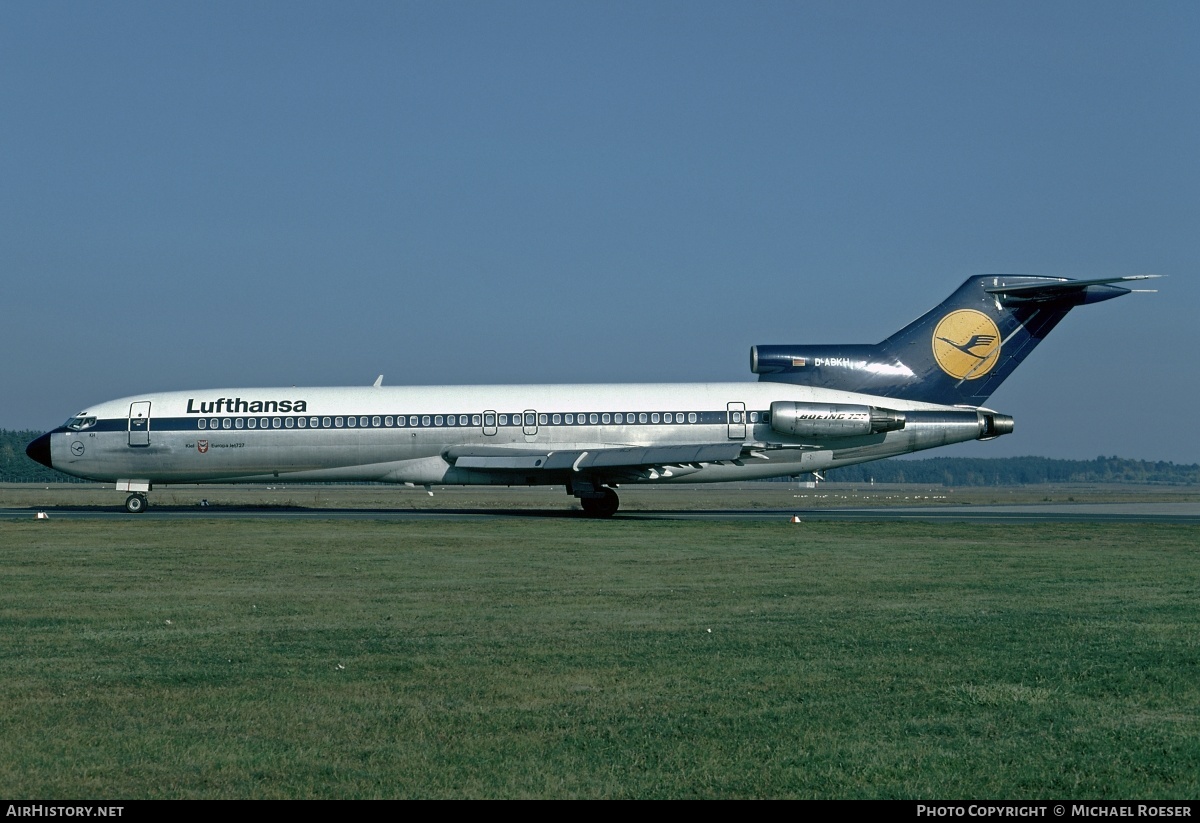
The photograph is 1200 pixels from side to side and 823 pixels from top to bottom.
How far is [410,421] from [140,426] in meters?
8.76

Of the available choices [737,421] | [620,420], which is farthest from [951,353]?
[620,420]

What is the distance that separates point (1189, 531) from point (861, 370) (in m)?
10.9

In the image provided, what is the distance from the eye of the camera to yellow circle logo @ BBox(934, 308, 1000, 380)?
36.4m

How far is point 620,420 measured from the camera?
35812 millimetres

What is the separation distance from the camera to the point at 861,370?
36812 mm

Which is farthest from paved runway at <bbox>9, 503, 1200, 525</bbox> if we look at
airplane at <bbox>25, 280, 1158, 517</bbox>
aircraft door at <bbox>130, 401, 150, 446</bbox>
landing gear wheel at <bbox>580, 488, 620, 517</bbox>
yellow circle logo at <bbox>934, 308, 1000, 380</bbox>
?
yellow circle logo at <bbox>934, 308, 1000, 380</bbox>

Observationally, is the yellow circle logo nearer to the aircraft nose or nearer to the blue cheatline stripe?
the blue cheatline stripe

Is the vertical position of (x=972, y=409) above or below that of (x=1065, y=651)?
above

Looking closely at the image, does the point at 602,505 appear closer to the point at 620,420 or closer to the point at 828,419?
the point at 620,420

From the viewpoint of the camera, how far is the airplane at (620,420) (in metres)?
35.5

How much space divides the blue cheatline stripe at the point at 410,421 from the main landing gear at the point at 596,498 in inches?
75.4

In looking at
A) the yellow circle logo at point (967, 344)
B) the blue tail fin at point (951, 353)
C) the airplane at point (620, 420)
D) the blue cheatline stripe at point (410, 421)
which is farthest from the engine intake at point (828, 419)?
the yellow circle logo at point (967, 344)
